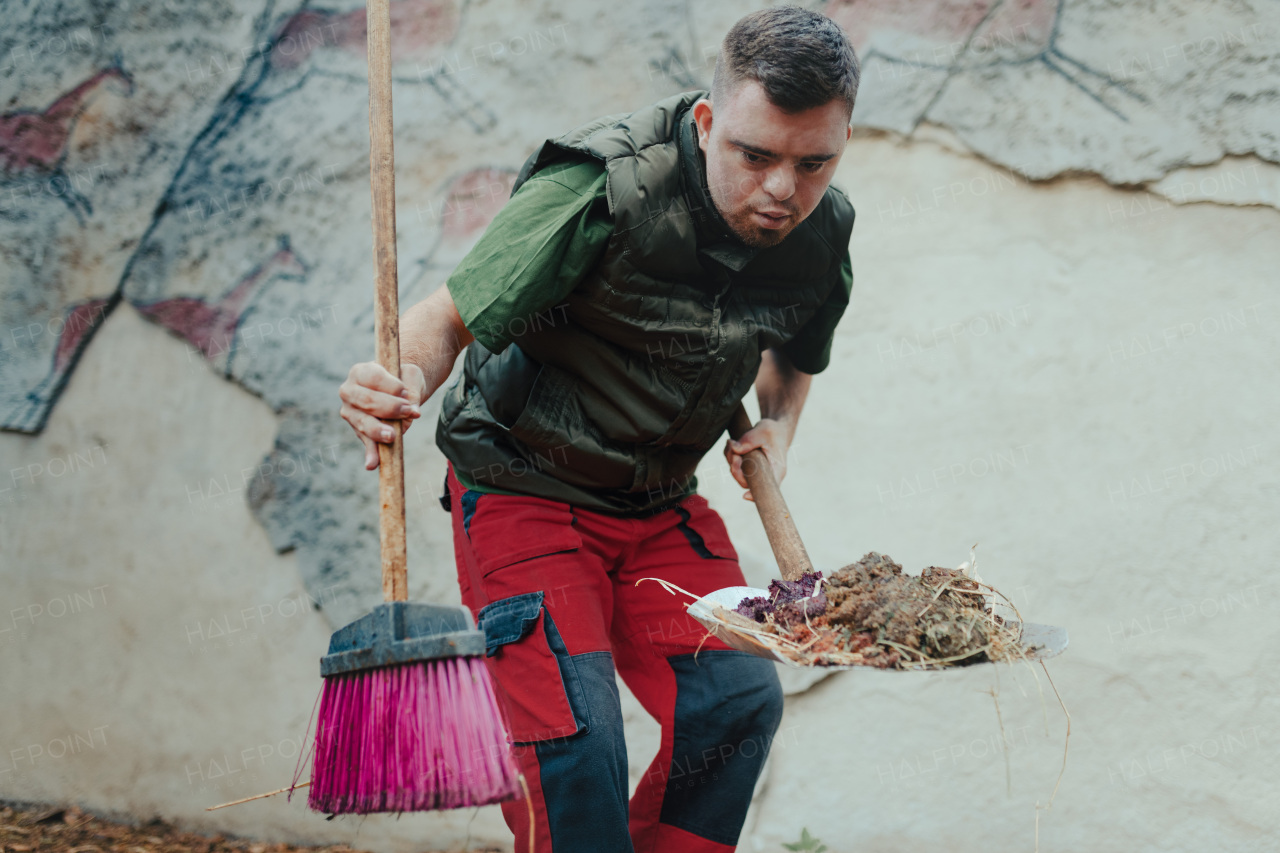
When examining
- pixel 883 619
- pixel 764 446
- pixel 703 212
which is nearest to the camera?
pixel 883 619

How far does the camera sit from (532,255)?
181cm

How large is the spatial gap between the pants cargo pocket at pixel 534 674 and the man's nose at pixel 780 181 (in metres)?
0.91

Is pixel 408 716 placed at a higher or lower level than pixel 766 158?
lower

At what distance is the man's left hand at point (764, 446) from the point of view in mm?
2346

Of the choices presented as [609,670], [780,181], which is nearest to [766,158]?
[780,181]

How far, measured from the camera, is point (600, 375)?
2031 mm

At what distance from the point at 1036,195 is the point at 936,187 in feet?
1.05

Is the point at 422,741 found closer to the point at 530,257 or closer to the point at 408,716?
the point at 408,716

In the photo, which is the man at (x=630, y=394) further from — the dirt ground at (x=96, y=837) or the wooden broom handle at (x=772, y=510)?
the dirt ground at (x=96, y=837)

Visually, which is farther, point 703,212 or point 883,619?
point 703,212

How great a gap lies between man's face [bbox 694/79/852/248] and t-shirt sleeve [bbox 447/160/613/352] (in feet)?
0.84

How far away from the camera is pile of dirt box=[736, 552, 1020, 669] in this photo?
162cm

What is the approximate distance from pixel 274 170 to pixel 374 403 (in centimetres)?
237

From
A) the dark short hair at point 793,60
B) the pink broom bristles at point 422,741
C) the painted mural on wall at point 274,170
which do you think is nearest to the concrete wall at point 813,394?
the painted mural on wall at point 274,170
